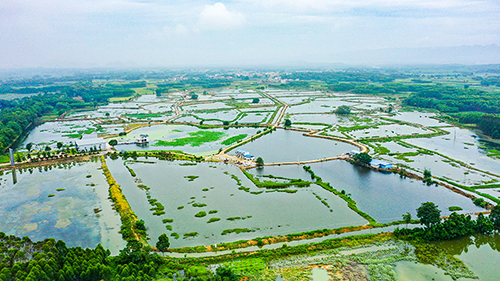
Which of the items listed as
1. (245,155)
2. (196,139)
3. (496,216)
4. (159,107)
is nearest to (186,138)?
(196,139)

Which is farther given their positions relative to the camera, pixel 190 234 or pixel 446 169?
pixel 446 169

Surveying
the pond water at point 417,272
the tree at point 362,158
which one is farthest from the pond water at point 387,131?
the pond water at point 417,272

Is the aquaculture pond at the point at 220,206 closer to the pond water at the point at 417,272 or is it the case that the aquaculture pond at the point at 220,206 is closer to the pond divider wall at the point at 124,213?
the pond divider wall at the point at 124,213

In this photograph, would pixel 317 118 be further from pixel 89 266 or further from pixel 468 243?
pixel 89 266

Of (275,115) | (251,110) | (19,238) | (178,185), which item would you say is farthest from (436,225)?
(251,110)

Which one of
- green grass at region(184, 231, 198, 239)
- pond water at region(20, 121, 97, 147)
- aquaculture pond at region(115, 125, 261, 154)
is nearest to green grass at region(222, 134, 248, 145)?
aquaculture pond at region(115, 125, 261, 154)

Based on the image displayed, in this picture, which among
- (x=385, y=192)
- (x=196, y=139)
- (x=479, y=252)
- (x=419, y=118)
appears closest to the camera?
(x=479, y=252)

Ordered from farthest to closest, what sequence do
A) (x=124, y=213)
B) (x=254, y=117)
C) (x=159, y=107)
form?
(x=159, y=107) < (x=254, y=117) < (x=124, y=213)
